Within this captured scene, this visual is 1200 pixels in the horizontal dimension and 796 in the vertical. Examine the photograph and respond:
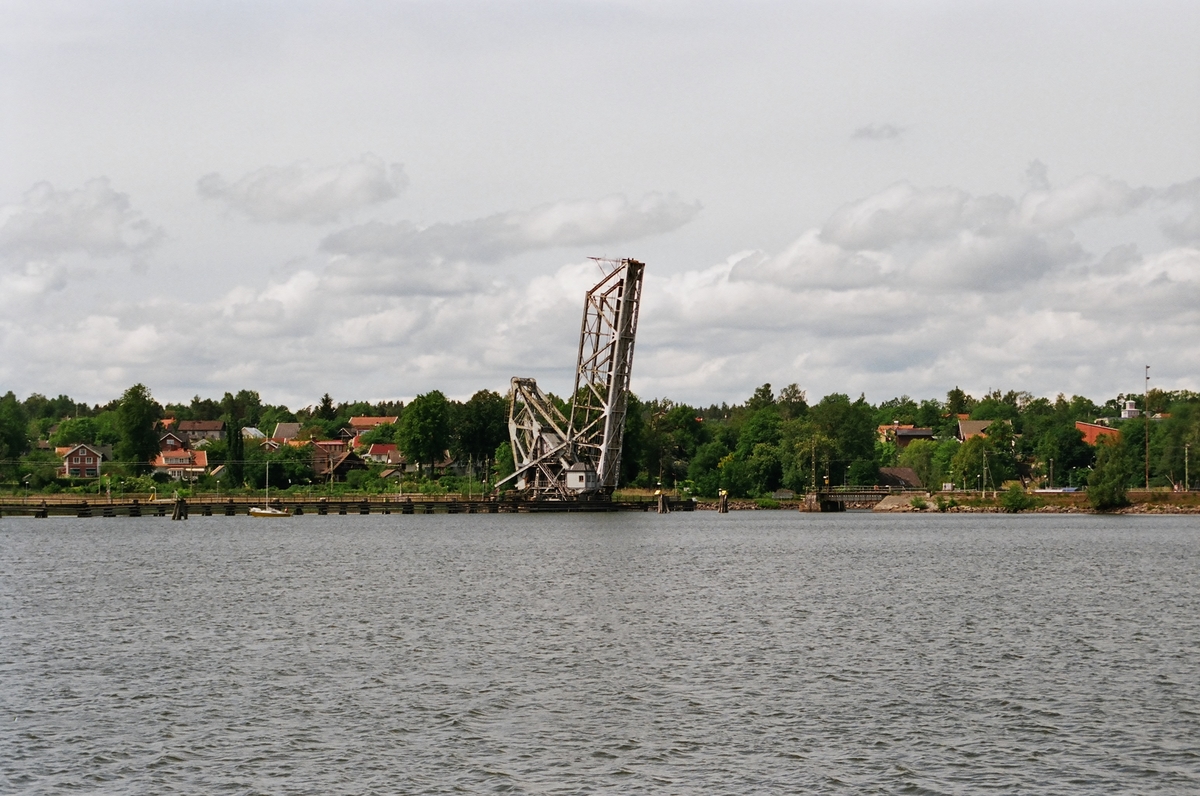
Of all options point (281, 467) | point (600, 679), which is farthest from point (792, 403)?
point (600, 679)

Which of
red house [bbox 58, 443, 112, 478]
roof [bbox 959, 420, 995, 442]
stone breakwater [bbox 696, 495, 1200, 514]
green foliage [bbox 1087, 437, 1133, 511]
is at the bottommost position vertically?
stone breakwater [bbox 696, 495, 1200, 514]

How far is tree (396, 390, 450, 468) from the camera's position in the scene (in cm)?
13112

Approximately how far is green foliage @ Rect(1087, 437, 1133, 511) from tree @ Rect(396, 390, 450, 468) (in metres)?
58.7

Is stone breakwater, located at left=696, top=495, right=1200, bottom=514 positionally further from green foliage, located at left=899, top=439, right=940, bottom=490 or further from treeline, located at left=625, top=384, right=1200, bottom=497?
green foliage, located at left=899, top=439, right=940, bottom=490

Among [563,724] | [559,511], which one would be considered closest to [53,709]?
[563,724]

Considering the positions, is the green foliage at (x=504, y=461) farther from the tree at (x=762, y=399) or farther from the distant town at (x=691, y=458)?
the tree at (x=762, y=399)

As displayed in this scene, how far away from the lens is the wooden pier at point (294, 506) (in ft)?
338

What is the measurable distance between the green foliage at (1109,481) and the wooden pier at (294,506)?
117ft

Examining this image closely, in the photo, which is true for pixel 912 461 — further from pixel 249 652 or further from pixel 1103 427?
pixel 249 652

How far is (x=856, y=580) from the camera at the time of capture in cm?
4516

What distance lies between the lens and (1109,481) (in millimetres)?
109625

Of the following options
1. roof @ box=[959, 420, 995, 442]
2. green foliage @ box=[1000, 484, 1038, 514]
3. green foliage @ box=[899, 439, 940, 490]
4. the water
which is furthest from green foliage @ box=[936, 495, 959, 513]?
the water

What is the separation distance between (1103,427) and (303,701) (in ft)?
481

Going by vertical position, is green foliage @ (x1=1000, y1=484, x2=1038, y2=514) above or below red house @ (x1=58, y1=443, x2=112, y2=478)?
below
